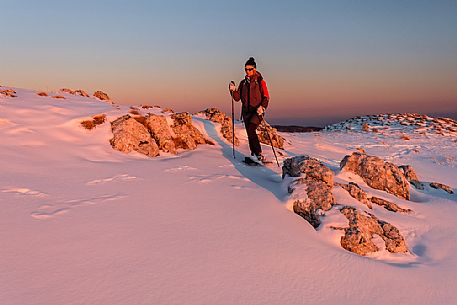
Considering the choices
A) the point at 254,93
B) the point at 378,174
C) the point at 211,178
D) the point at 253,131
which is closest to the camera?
the point at 211,178

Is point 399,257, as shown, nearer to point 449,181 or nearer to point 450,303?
point 450,303

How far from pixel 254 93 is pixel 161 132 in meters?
2.77

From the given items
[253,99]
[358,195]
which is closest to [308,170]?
[358,195]

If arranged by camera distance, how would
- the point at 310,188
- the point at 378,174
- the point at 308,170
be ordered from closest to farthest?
the point at 310,188, the point at 308,170, the point at 378,174

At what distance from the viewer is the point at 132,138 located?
831 centimetres

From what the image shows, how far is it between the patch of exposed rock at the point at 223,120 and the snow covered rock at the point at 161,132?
2.39m

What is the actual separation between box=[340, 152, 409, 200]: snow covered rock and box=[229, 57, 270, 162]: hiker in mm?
2194

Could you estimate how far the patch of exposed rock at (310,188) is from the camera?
5168mm

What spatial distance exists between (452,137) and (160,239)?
26258 millimetres

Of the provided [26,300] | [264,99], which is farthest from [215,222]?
[264,99]

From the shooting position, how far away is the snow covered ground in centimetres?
295

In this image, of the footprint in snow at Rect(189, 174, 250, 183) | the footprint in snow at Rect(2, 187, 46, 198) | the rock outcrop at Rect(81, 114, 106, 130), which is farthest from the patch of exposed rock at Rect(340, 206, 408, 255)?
the rock outcrop at Rect(81, 114, 106, 130)

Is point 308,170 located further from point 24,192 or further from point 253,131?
point 24,192

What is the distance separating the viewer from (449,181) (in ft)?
39.8
